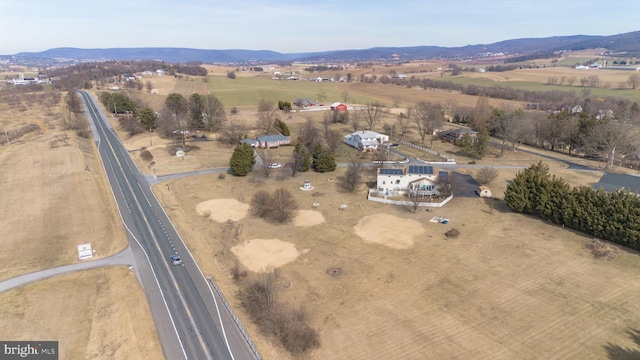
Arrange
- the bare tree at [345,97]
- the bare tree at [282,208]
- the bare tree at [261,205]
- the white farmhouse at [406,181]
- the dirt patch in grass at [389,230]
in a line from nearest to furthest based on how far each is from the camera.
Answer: the dirt patch in grass at [389,230] < the bare tree at [282,208] < the bare tree at [261,205] < the white farmhouse at [406,181] < the bare tree at [345,97]

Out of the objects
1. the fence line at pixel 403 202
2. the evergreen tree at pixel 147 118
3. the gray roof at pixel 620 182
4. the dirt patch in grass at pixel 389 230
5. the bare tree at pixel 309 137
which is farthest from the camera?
the evergreen tree at pixel 147 118

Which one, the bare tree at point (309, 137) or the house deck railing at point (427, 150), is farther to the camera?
the bare tree at point (309, 137)

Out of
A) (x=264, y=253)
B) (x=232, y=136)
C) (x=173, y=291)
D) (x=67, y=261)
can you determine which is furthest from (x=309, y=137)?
(x=173, y=291)

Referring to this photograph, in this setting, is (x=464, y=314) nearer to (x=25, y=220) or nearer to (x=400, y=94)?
(x=25, y=220)

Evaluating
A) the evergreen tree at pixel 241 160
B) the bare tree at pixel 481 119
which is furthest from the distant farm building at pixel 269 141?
the bare tree at pixel 481 119

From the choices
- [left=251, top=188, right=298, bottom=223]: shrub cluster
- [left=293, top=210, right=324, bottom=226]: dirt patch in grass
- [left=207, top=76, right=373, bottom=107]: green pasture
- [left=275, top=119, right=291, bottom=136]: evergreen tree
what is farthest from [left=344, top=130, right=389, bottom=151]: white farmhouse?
[left=207, top=76, right=373, bottom=107]: green pasture

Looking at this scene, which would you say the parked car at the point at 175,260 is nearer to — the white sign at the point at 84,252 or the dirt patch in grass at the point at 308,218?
the white sign at the point at 84,252
